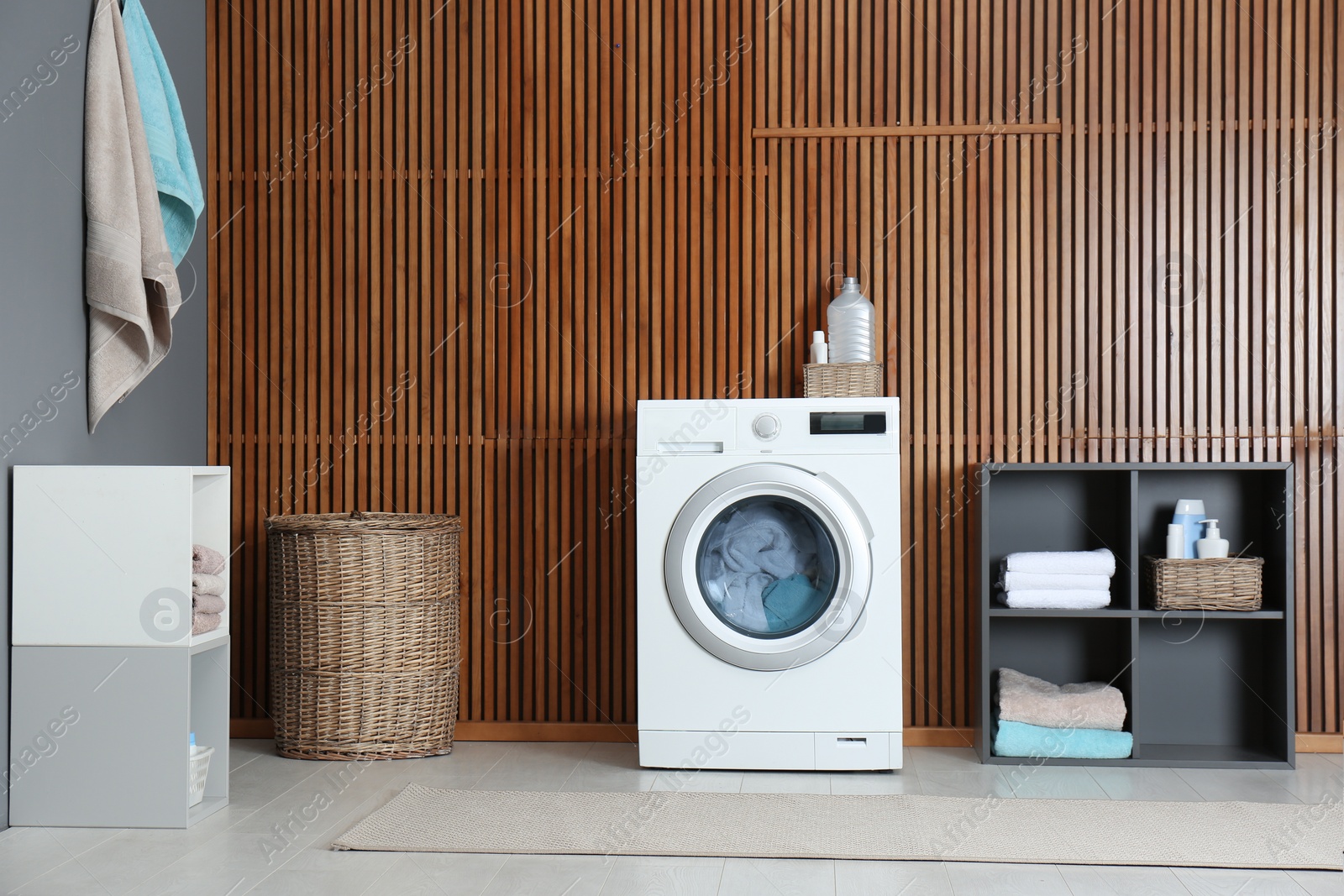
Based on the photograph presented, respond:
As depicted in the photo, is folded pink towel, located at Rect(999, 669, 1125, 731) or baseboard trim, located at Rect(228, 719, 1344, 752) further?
baseboard trim, located at Rect(228, 719, 1344, 752)

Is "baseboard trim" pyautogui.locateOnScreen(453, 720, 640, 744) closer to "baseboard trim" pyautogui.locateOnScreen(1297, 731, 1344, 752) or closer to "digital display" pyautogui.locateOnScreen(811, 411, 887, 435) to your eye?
"digital display" pyautogui.locateOnScreen(811, 411, 887, 435)

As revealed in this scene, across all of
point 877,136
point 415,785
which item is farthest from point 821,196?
point 415,785

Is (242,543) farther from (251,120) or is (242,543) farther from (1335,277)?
(1335,277)

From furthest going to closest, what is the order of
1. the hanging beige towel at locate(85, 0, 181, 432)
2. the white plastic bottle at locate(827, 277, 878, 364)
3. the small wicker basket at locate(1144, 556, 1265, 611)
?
1. the white plastic bottle at locate(827, 277, 878, 364)
2. the small wicker basket at locate(1144, 556, 1265, 611)
3. the hanging beige towel at locate(85, 0, 181, 432)

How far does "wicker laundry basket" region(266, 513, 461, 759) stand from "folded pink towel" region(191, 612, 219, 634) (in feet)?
1.48

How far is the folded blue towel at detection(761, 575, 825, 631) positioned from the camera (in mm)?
3094

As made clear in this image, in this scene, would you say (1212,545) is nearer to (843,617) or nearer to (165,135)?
(843,617)

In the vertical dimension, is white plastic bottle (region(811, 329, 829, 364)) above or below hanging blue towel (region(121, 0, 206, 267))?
below

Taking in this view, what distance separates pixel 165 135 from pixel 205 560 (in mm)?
1211

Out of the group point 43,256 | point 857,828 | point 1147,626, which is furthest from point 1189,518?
point 43,256

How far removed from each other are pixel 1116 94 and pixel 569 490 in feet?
7.09

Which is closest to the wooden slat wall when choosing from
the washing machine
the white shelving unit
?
the washing machine

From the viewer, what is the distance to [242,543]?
3.64 metres

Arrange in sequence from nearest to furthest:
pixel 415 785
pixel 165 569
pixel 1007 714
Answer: pixel 165 569
pixel 415 785
pixel 1007 714
